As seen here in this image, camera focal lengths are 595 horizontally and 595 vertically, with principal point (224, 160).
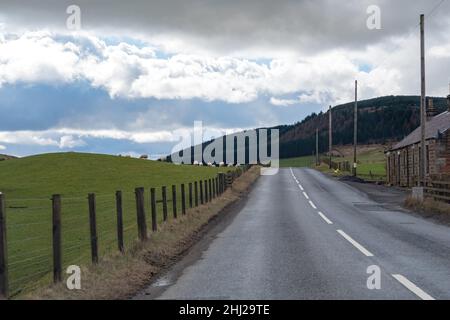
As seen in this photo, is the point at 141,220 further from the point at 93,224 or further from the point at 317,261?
the point at 317,261

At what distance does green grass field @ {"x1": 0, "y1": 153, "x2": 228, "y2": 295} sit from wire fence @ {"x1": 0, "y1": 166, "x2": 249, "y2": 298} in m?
0.04

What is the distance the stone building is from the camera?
43.0m

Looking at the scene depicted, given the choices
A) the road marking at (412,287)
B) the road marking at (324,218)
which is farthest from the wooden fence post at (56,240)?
the road marking at (324,218)

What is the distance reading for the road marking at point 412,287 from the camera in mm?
8758

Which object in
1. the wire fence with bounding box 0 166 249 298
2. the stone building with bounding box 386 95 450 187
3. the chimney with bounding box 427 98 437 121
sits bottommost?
the wire fence with bounding box 0 166 249 298

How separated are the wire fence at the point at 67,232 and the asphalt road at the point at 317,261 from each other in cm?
183

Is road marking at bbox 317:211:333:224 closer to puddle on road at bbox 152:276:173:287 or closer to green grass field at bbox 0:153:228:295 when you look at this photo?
green grass field at bbox 0:153:228:295

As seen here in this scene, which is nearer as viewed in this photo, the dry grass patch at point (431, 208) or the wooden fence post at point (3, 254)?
the wooden fence post at point (3, 254)

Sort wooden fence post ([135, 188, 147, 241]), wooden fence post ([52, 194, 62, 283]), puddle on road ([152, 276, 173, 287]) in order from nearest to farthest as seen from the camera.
A: wooden fence post ([52, 194, 62, 283]) → puddle on road ([152, 276, 173, 287]) → wooden fence post ([135, 188, 147, 241])

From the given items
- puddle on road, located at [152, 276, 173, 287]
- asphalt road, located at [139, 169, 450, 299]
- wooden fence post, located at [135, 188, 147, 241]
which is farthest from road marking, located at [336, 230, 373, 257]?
wooden fence post, located at [135, 188, 147, 241]

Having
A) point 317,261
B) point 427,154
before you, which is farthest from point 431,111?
point 317,261

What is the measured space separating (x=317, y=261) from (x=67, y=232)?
14799 millimetres

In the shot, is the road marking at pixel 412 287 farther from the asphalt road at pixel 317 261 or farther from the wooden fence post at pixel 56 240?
the wooden fence post at pixel 56 240
